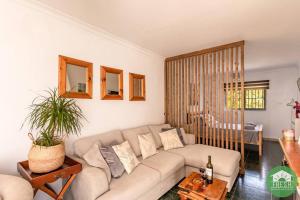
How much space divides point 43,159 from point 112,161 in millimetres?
760

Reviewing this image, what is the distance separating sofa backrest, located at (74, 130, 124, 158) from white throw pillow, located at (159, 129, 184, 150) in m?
0.93

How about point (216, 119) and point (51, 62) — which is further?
point (216, 119)

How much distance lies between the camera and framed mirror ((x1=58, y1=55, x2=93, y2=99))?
2.09 meters

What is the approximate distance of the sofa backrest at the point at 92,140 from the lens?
2.05m

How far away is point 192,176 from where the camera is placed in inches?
81.6

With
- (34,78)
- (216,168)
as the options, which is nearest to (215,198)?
(216,168)

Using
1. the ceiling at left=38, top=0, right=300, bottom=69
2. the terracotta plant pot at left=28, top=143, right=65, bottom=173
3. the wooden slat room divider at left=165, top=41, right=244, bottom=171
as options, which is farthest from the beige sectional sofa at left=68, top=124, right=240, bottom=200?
the ceiling at left=38, top=0, right=300, bottom=69

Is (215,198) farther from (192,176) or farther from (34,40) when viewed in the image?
(34,40)

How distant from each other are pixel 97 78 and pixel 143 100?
3.96 feet

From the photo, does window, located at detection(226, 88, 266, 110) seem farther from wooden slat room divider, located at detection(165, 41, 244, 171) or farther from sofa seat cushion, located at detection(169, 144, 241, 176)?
sofa seat cushion, located at detection(169, 144, 241, 176)

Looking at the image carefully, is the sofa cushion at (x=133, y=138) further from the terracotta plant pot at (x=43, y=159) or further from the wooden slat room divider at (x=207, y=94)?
the wooden slat room divider at (x=207, y=94)

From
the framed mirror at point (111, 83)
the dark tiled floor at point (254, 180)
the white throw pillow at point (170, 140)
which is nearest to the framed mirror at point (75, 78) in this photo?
the framed mirror at point (111, 83)

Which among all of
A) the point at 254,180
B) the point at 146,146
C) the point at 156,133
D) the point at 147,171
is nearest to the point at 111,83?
the point at 146,146

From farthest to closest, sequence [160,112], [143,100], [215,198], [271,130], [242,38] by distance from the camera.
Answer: [271,130], [160,112], [143,100], [242,38], [215,198]
